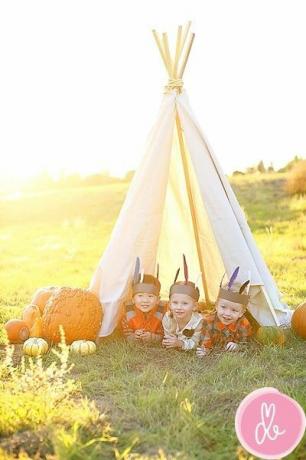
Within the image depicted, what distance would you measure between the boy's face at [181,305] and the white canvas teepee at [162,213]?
0.62 meters

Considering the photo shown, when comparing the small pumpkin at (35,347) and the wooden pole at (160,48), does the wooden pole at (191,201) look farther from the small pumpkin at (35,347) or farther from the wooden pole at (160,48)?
the small pumpkin at (35,347)

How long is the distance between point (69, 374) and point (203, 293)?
2893 mm

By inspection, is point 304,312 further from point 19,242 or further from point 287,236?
point 19,242

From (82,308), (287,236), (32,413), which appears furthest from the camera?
(287,236)

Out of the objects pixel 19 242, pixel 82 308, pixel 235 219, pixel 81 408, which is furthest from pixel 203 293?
pixel 19 242

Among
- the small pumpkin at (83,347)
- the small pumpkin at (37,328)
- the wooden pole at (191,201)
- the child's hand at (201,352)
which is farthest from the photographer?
the wooden pole at (191,201)

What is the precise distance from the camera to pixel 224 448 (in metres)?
4.18

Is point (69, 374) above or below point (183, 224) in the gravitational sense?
below

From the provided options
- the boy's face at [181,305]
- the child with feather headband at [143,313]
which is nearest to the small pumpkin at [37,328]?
the child with feather headband at [143,313]

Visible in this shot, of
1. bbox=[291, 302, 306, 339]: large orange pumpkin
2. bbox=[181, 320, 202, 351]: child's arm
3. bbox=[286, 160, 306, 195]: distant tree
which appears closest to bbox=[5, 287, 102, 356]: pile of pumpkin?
bbox=[181, 320, 202, 351]: child's arm

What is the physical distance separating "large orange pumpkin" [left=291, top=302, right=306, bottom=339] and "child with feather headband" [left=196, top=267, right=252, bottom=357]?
0.72 meters

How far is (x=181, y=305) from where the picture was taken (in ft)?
21.1

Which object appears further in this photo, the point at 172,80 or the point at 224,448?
the point at 172,80

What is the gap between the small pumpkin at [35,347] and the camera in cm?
639
